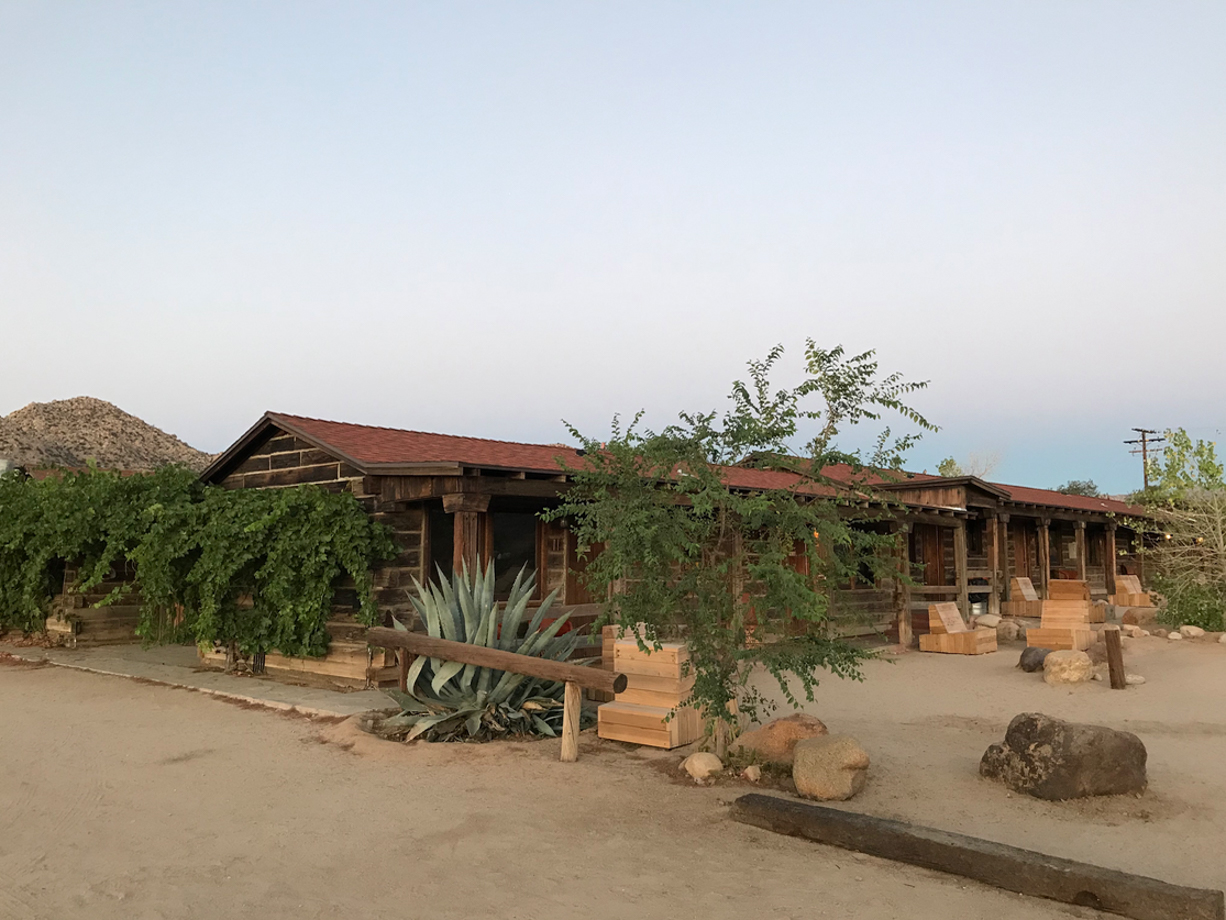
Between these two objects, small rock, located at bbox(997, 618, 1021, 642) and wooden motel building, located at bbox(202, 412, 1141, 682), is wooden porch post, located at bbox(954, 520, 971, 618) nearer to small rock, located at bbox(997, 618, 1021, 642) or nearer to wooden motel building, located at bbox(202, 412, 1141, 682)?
wooden motel building, located at bbox(202, 412, 1141, 682)

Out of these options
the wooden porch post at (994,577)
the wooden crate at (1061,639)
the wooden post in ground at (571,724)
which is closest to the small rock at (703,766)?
the wooden post in ground at (571,724)

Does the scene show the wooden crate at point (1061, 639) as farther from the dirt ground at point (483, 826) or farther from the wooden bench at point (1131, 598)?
the wooden bench at point (1131, 598)

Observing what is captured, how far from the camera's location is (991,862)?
4.18 m

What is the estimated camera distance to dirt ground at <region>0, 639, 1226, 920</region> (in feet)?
13.3

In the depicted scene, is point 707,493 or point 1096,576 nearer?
point 707,493

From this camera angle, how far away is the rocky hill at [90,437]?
44531 mm

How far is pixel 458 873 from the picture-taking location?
4379 mm

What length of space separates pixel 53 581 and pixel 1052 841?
14387 mm

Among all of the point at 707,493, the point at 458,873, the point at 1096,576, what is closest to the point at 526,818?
the point at 458,873

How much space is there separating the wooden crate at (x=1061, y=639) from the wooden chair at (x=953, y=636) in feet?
2.50

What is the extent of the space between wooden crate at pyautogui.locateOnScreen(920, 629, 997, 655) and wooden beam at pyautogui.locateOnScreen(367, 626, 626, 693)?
8.41 metres

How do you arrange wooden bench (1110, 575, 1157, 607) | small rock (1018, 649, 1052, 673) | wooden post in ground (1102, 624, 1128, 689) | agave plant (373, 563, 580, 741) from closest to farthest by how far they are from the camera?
agave plant (373, 563, 580, 741) < wooden post in ground (1102, 624, 1128, 689) < small rock (1018, 649, 1052, 673) < wooden bench (1110, 575, 1157, 607)

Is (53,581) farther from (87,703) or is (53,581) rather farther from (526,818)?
(526,818)

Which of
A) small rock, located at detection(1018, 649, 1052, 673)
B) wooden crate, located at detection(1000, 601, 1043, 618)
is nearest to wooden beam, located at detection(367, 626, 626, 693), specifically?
small rock, located at detection(1018, 649, 1052, 673)
